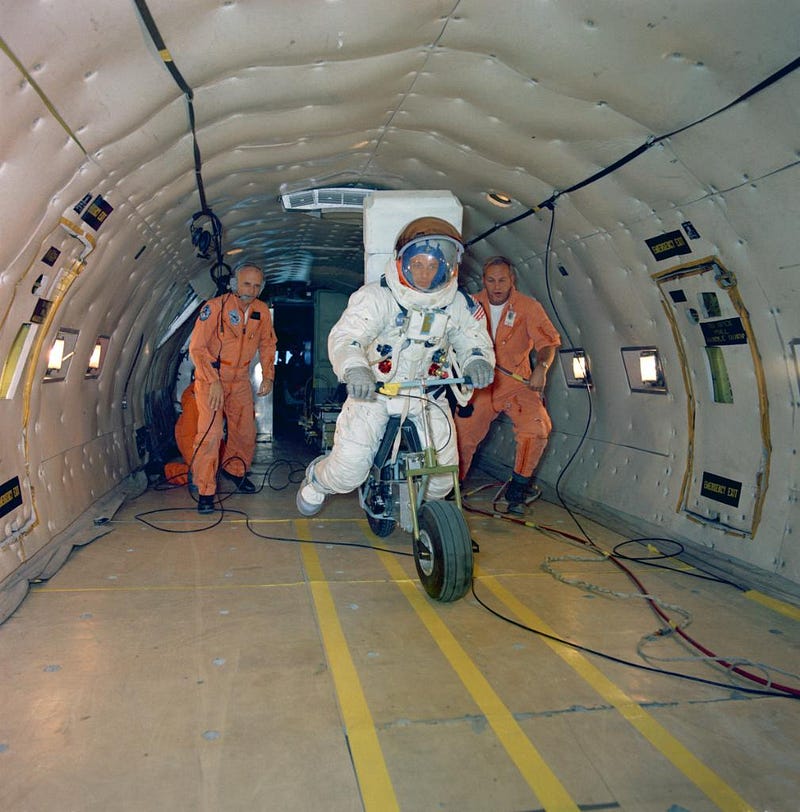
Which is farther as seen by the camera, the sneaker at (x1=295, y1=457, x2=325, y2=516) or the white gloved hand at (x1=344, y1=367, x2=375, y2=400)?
the sneaker at (x1=295, y1=457, x2=325, y2=516)

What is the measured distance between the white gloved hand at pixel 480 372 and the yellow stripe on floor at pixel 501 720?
1.43 m

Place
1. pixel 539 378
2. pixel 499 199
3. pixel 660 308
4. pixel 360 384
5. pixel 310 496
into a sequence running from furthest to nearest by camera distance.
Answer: pixel 539 378 → pixel 499 199 → pixel 310 496 → pixel 660 308 → pixel 360 384

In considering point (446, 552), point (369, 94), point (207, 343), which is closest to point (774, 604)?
point (446, 552)

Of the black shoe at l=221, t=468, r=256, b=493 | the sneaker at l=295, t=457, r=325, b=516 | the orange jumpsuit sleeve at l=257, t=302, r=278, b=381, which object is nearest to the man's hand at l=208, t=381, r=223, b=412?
the orange jumpsuit sleeve at l=257, t=302, r=278, b=381

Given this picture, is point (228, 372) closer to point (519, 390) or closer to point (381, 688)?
point (519, 390)

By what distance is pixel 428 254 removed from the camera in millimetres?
4418

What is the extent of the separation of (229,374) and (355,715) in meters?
4.65

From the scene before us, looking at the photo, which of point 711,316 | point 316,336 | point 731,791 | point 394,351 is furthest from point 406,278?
point 316,336

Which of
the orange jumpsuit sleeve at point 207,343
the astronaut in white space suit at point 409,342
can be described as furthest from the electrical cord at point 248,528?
the orange jumpsuit sleeve at point 207,343

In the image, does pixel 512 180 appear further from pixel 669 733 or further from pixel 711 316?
pixel 669 733

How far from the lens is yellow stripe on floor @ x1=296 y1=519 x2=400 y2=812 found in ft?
7.58

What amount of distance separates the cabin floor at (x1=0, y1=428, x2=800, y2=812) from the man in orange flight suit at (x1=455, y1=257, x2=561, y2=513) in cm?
146

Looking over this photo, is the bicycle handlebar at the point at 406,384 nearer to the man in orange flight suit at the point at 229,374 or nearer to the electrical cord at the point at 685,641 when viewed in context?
the electrical cord at the point at 685,641

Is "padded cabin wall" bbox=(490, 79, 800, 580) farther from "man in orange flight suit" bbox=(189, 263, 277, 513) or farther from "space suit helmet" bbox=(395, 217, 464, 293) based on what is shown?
"man in orange flight suit" bbox=(189, 263, 277, 513)
